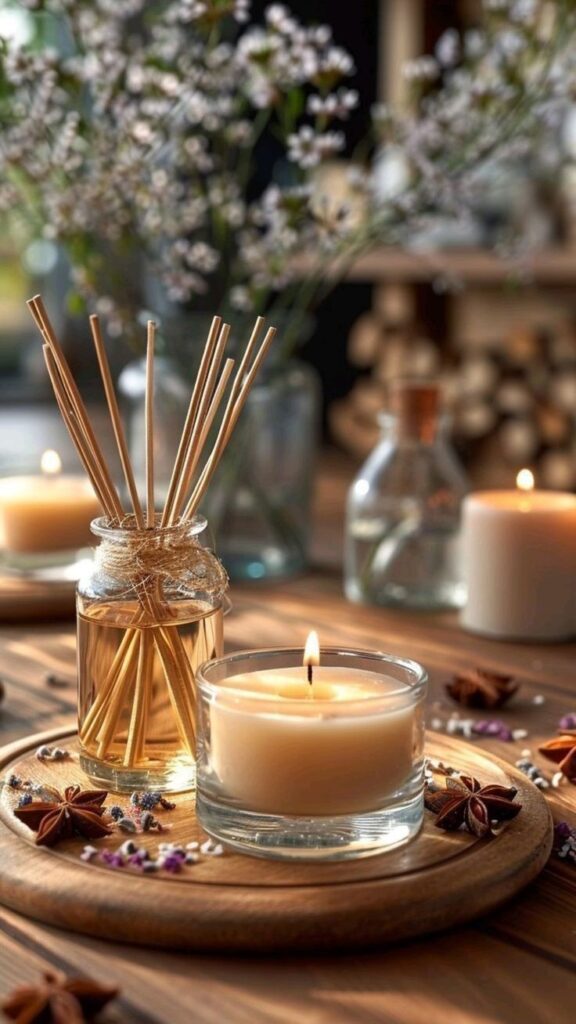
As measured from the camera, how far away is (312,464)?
5.59 feet

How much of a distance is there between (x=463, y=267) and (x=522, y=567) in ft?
5.95

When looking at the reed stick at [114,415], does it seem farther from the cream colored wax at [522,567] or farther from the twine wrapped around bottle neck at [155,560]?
the cream colored wax at [522,567]

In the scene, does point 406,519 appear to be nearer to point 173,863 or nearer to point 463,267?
point 173,863

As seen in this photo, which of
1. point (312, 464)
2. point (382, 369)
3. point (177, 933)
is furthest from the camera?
point (382, 369)

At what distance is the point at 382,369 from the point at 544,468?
59 centimetres

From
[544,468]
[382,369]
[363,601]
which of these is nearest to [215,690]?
[363,601]

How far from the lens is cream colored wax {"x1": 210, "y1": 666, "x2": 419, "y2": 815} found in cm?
74

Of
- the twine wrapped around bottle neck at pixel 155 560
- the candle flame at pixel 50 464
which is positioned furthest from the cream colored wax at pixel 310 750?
the candle flame at pixel 50 464

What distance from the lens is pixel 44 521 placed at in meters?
1.54

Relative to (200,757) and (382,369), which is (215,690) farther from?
(382,369)

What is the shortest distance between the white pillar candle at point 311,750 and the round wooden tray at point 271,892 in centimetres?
4

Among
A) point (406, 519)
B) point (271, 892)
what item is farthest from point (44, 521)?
point (271, 892)

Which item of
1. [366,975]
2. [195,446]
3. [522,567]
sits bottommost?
[366,975]

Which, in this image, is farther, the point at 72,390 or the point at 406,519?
the point at 406,519
